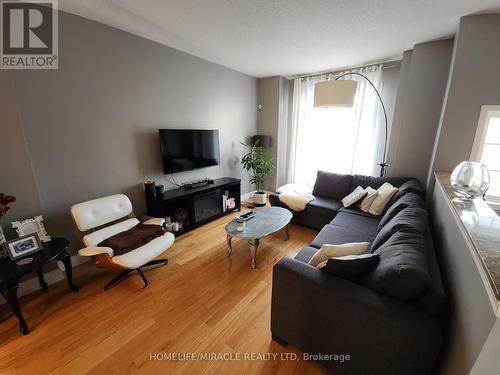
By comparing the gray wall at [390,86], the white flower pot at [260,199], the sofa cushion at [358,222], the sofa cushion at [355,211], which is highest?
the gray wall at [390,86]

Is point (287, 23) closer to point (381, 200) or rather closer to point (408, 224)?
point (408, 224)

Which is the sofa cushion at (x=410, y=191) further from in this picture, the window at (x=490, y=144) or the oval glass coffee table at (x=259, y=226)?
the oval glass coffee table at (x=259, y=226)

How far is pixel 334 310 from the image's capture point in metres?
1.16

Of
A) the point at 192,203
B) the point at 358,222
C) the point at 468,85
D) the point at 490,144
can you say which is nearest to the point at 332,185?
the point at 358,222

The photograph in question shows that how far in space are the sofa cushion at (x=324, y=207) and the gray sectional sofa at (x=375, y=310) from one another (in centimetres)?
134

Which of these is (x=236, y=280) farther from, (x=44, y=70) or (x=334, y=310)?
(x=44, y=70)

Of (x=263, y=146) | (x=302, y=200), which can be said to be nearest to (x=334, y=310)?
(x=302, y=200)

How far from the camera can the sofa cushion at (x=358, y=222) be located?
2.37 meters

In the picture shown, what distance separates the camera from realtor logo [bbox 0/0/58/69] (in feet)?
5.93

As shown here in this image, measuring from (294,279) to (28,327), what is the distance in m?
2.10

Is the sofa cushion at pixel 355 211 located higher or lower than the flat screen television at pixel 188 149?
lower

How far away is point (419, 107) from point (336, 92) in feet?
4.74

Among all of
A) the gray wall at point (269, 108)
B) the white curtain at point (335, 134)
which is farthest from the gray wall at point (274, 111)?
the white curtain at point (335, 134)

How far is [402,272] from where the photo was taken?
3.39ft
